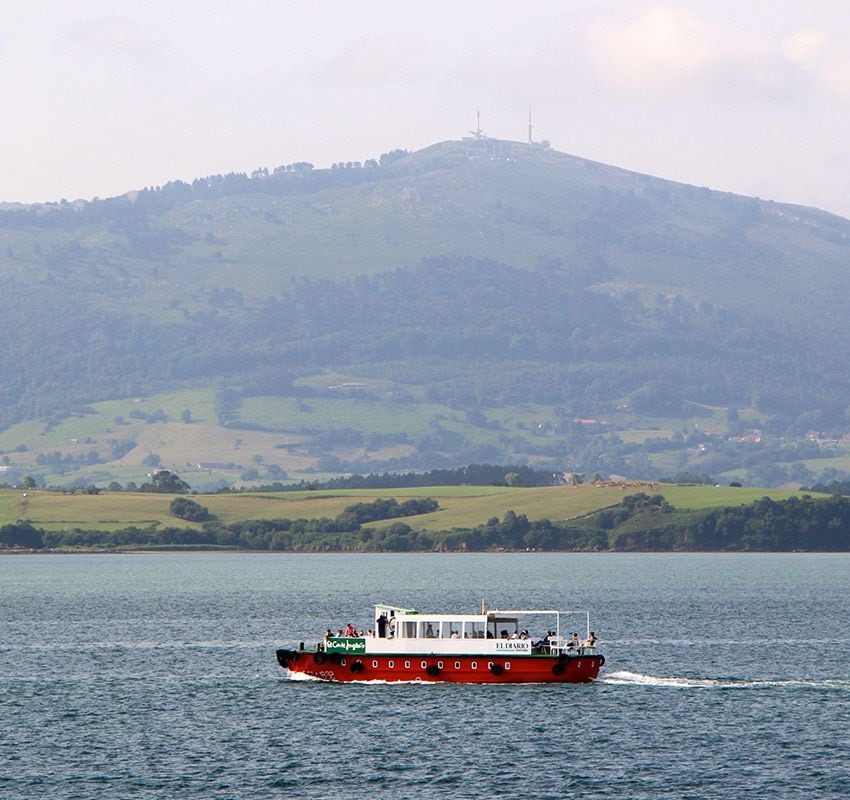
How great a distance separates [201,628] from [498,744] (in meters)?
71.0

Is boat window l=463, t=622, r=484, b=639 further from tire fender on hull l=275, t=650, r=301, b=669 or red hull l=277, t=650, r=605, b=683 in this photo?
tire fender on hull l=275, t=650, r=301, b=669

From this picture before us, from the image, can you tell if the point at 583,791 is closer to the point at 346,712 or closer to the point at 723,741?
the point at 723,741

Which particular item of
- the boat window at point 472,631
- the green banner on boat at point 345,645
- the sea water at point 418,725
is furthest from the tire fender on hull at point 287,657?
the boat window at point 472,631

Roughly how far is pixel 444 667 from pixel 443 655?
78cm

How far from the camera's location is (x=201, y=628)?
161125 millimetres

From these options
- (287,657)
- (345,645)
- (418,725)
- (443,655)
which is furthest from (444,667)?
(418,725)

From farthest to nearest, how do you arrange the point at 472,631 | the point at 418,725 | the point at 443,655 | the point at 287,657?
the point at 287,657 < the point at 472,631 < the point at 443,655 < the point at 418,725

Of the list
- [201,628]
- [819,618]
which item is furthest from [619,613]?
[201,628]

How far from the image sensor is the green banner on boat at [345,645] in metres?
117

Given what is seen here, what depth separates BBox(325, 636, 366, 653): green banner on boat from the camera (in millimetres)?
116625

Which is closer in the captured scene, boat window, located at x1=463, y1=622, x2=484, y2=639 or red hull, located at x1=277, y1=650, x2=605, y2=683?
red hull, located at x1=277, y1=650, x2=605, y2=683

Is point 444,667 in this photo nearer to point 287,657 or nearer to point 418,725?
point 287,657

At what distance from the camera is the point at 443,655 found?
115 meters

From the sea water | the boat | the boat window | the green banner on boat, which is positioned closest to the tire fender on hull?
the boat
